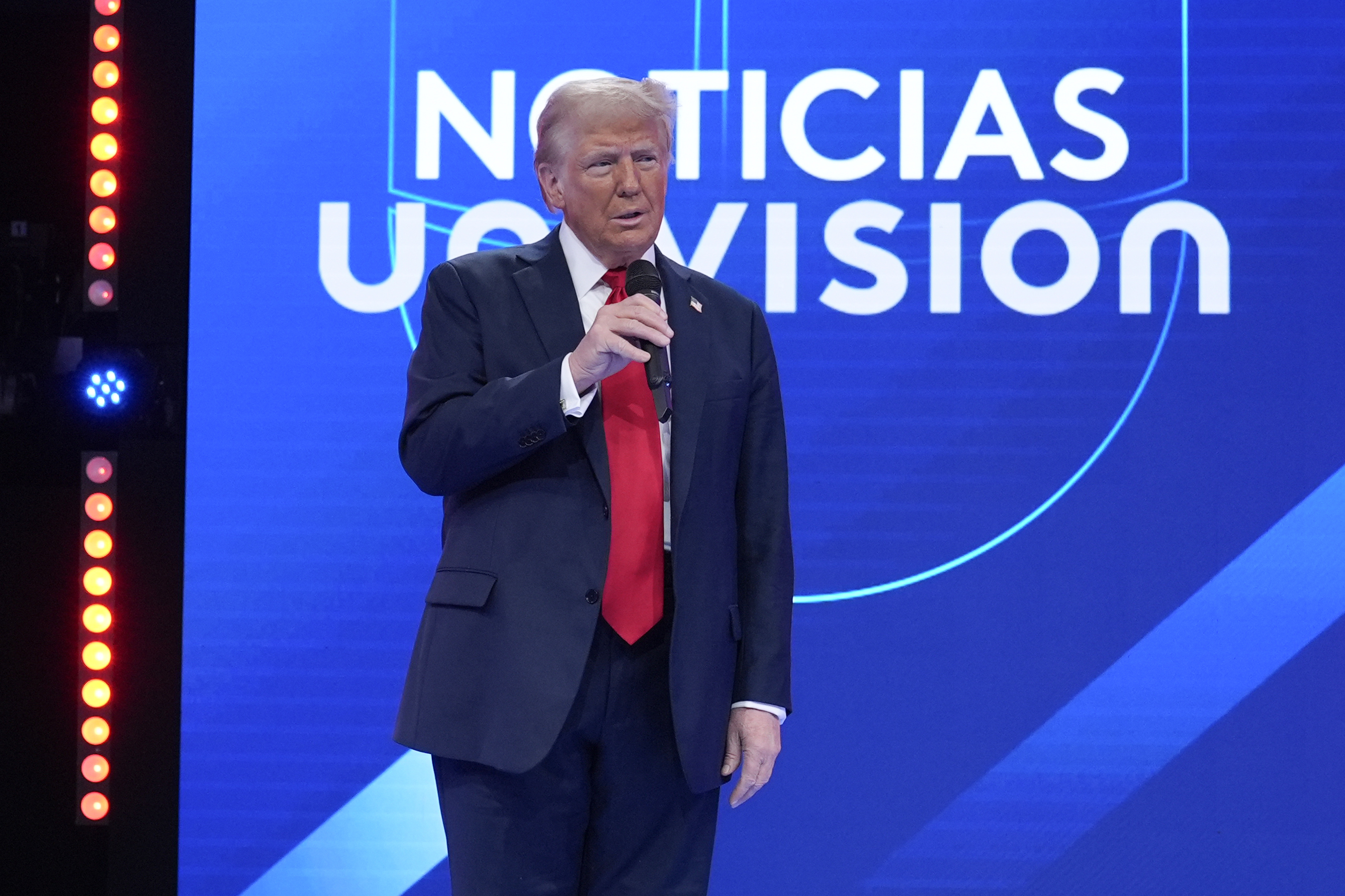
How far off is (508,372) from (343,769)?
1.41 m

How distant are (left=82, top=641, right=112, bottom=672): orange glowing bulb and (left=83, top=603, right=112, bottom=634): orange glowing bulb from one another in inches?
0.8

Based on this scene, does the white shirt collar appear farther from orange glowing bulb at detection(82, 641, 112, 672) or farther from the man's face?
orange glowing bulb at detection(82, 641, 112, 672)

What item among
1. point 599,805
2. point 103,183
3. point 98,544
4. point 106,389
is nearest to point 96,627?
point 98,544

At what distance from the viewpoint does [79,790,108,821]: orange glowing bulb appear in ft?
7.42

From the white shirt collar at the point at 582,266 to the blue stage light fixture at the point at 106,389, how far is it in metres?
0.92

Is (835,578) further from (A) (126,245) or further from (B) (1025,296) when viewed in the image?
(A) (126,245)

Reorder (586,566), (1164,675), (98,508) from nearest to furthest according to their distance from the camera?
(586,566), (98,508), (1164,675)

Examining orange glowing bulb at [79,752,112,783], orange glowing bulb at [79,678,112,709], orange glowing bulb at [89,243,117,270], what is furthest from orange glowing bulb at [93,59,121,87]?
orange glowing bulb at [79,752,112,783]

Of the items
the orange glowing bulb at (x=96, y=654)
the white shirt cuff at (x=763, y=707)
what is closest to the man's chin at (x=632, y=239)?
the white shirt cuff at (x=763, y=707)

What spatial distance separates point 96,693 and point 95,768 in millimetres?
123

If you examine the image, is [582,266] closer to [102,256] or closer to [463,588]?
[463,588]

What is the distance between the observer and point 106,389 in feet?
7.59

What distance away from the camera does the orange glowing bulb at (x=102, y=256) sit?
2258 millimetres

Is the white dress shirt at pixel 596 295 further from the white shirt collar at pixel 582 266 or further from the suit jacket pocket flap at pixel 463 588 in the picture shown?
the suit jacket pocket flap at pixel 463 588
